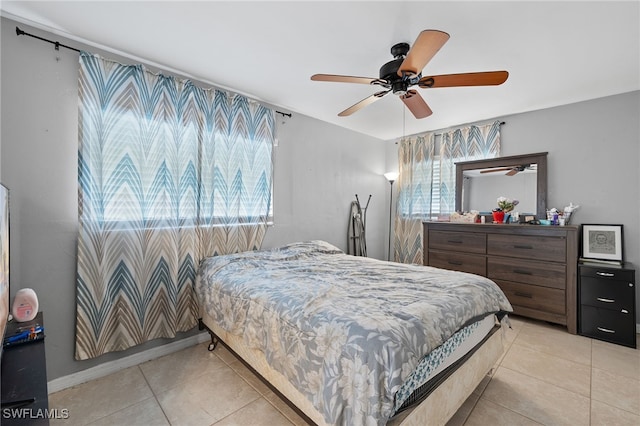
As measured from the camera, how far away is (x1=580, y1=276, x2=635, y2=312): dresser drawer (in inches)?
99.0

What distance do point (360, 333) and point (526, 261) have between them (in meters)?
2.76

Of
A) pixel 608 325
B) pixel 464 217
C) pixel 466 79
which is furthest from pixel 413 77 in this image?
pixel 608 325

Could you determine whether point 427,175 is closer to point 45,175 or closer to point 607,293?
point 607,293

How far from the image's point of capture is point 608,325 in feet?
8.50

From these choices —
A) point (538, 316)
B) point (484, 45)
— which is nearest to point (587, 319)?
point (538, 316)

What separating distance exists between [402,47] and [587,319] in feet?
10.1

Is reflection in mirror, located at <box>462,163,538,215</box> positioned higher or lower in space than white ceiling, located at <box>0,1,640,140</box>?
lower

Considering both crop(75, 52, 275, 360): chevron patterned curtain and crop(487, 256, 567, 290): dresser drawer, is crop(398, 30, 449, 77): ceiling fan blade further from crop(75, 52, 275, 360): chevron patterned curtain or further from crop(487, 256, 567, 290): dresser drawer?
crop(487, 256, 567, 290): dresser drawer

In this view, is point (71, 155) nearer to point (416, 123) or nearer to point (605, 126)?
point (416, 123)

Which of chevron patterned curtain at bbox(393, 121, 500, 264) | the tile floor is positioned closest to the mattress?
the tile floor

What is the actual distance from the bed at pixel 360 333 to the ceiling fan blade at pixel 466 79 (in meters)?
1.33

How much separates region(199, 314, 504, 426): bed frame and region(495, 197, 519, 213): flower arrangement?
1.87 meters

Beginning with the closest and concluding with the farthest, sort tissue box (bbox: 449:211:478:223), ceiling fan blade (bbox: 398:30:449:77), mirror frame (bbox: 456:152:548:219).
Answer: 1. ceiling fan blade (bbox: 398:30:449:77)
2. mirror frame (bbox: 456:152:548:219)
3. tissue box (bbox: 449:211:478:223)

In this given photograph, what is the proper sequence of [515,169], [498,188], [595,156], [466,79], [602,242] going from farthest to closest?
[498,188] → [515,169] → [595,156] → [602,242] → [466,79]
